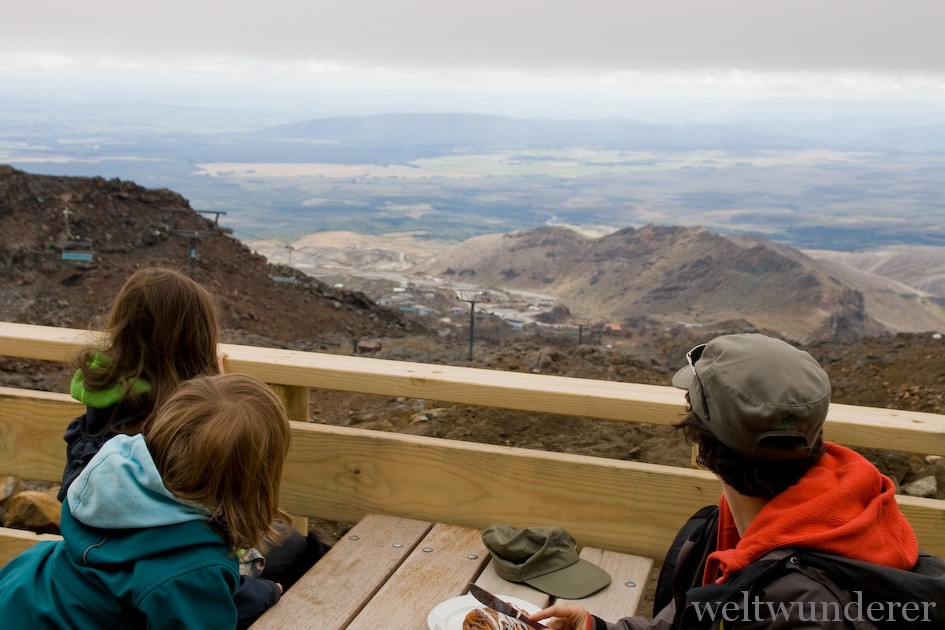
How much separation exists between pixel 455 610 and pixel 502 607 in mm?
191

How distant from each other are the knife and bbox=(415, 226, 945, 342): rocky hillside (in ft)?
109

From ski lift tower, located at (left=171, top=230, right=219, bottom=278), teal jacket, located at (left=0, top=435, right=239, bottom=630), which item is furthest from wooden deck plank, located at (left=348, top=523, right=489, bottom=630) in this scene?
ski lift tower, located at (left=171, top=230, right=219, bottom=278)

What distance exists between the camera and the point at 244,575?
2305mm

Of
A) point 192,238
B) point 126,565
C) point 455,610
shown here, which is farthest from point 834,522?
point 192,238

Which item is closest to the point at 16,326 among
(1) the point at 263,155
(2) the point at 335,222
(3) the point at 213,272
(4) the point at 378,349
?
(4) the point at 378,349

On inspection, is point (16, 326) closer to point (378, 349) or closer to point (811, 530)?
point (811, 530)

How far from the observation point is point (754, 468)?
1.76m

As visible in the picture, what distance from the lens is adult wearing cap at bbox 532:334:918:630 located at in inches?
62.6

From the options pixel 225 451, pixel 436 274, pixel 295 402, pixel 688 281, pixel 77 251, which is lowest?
pixel 436 274

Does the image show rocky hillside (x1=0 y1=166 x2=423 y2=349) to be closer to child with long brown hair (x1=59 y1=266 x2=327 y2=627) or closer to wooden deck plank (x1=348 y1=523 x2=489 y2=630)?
child with long brown hair (x1=59 y1=266 x2=327 y2=627)

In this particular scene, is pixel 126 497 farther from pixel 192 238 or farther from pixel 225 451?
pixel 192 238

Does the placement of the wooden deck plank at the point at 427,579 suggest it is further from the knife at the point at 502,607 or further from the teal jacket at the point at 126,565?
the teal jacket at the point at 126,565

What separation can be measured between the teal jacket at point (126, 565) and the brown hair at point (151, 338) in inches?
25.5

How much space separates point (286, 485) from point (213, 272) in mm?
21919
